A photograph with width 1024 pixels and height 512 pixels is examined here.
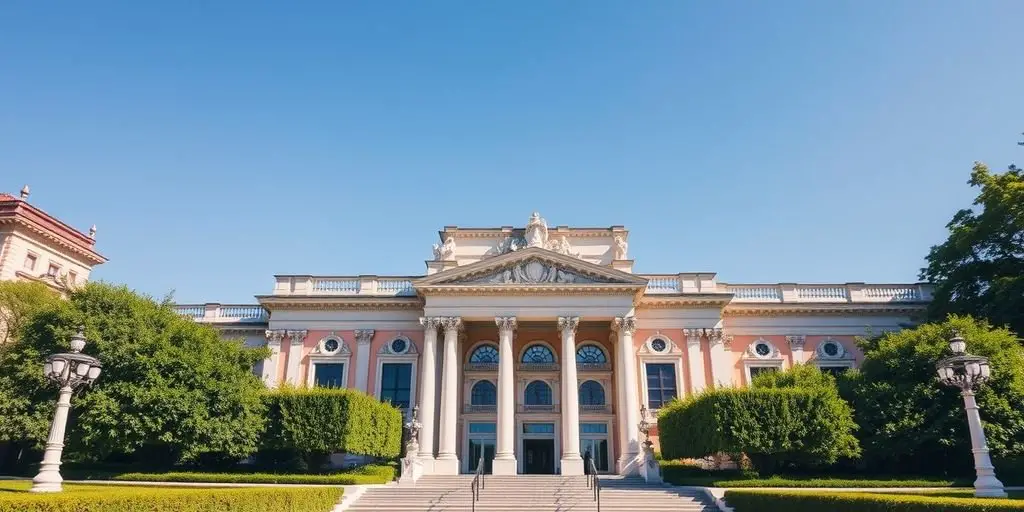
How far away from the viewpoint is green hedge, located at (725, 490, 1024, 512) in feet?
41.9

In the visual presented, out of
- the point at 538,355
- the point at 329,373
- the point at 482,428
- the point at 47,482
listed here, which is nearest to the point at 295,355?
the point at 329,373

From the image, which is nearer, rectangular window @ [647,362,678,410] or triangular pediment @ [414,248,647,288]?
triangular pediment @ [414,248,647,288]

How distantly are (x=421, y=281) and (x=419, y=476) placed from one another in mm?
10670

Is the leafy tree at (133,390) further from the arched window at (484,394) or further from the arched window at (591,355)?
the arched window at (591,355)

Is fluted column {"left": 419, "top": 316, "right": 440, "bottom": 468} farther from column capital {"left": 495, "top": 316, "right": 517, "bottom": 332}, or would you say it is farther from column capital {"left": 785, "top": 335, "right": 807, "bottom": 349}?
column capital {"left": 785, "top": 335, "right": 807, "bottom": 349}

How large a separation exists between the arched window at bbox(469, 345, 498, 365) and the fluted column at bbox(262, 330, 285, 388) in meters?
11.9

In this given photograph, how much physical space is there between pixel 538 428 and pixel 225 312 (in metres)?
22.0

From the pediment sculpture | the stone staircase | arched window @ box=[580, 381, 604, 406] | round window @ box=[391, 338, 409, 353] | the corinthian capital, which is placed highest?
the pediment sculpture

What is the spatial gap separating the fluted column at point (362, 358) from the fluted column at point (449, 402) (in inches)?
215

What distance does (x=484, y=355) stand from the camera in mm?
40938

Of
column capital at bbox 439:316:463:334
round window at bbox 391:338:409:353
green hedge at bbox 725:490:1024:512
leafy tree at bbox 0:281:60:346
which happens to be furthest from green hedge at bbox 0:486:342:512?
leafy tree at bbox 0:281:60:346

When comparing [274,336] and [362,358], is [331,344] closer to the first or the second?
[362,358]

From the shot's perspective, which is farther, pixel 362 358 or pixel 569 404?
pixel 362 358

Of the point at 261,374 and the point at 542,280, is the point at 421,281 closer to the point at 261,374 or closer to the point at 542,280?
the point at 542,280
